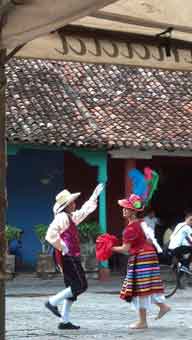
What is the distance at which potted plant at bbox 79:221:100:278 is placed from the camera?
57.9 feet

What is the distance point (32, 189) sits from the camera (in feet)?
67.7

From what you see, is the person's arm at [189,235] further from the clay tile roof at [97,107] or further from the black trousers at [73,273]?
the black trousers at [73,273]

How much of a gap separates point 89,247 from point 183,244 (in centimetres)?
359

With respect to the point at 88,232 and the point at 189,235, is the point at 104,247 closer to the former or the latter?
the point at 189,235

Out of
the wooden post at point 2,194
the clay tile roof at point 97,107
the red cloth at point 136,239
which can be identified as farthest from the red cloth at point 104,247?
the clay tile roof at point 97,107

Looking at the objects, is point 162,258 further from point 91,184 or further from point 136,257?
point 136,257

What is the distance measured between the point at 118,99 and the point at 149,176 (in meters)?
10.8

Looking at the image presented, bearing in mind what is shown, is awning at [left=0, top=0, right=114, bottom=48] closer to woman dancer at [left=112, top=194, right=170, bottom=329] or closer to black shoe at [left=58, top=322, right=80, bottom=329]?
woman dancer at [left=112, top=194, right=170, bottom=329]

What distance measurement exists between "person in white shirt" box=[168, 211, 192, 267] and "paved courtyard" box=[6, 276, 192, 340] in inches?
24.8

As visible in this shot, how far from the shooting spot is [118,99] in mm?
20594

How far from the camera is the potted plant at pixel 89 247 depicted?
695 inches

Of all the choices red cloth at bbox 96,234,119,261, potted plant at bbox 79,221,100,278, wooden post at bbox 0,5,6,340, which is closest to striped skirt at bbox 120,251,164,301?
red cloth at bbox 96,234,119,261

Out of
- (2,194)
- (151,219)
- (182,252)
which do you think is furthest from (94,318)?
(151,219)

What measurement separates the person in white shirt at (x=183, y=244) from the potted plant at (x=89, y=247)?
11.0 ft
